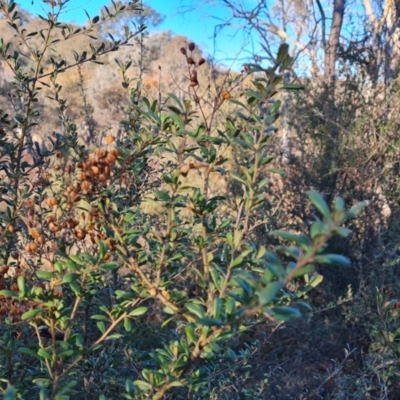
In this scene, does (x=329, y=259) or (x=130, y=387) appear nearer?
(x=329, y=259)

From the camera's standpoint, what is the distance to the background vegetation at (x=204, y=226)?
921 millimetres

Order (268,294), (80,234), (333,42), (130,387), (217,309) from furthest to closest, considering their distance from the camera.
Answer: (333,42) → (80,234) → (130,387) → (217,309) → (268,294)

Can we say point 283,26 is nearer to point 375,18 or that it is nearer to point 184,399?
point 375,18

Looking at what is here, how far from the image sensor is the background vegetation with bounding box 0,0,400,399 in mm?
921

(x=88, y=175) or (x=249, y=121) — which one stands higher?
(x=249, y=121)

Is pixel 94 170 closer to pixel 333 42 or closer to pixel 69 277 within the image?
pixel 69 277

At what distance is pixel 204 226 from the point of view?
108 cm

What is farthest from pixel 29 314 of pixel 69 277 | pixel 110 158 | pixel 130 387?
pixel 110 158

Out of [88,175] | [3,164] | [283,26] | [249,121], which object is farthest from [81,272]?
[283,26]

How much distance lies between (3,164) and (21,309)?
577 millimetres

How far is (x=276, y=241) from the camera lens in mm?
4102

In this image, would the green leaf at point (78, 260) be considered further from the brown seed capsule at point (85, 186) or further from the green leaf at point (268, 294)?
the green leaf at point (268, 294)

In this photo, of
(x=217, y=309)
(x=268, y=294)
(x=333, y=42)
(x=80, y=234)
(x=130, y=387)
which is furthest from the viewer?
(x=333, y=42)

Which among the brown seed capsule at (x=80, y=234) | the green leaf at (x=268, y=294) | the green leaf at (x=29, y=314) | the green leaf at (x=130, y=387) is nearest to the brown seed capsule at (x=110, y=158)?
the brown seed capsule at (x=80, y=234)
